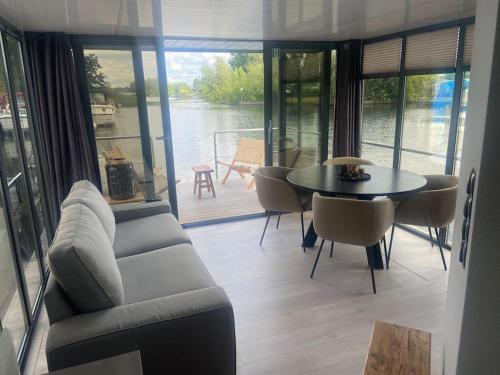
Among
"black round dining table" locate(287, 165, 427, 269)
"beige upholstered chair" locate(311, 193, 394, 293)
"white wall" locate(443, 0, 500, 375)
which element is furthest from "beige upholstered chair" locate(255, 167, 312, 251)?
"white wall" locate(443, 0, 500, 375)

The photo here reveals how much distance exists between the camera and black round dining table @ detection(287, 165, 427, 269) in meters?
3.03

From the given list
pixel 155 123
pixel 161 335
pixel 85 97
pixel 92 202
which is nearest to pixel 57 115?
pixel 85 97

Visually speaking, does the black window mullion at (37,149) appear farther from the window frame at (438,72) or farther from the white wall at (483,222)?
the window frame at (438,72)

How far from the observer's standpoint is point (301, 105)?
485 cm

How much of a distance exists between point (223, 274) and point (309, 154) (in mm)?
2405

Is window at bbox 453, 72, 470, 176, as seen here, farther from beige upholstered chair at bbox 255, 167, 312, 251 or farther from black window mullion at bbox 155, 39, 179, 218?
black window mullion at bbox 155, 39, 179, 218

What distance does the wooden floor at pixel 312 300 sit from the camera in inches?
88.9

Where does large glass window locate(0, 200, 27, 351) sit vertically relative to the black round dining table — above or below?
below

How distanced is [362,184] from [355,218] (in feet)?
1.64

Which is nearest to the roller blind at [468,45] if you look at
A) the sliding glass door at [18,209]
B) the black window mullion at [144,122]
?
the black window mullion at [144,122]

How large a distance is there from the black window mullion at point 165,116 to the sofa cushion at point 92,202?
135cm

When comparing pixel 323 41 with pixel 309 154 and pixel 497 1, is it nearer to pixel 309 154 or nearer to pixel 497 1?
pixel 309 154

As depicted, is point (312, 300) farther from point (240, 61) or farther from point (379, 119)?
point (240, 61)

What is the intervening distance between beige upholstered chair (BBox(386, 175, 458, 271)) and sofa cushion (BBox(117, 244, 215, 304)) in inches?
78.6
